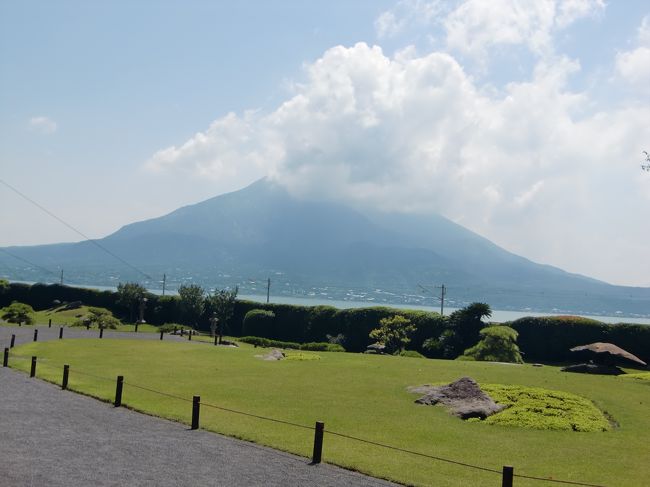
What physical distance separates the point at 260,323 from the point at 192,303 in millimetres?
11941

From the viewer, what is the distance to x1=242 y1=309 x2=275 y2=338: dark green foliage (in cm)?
7350

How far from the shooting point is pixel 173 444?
17.3 metres

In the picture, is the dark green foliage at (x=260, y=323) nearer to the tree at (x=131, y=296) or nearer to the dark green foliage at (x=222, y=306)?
the dark green foliage at (x=222, y=306)

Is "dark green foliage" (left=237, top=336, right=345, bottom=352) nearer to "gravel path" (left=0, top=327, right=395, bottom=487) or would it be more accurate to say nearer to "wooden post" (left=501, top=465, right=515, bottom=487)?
"gravel path" (left=0, top=327, right=395, bottom=487)

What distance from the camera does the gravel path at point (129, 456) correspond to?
555 inches

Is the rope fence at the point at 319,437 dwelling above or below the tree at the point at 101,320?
above

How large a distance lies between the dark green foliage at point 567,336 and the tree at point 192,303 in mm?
42153

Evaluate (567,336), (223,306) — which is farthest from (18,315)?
(567,336)

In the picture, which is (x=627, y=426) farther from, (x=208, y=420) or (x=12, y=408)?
(x=12, y=408)

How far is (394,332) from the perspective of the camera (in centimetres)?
5725

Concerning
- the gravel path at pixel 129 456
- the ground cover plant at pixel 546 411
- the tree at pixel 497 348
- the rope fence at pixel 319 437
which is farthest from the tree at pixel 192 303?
the ground cover plant at pixel 546 411

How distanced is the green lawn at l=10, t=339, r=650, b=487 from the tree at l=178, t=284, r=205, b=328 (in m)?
38.0

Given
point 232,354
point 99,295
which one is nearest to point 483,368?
point 232,354

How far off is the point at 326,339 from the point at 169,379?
125 ft
